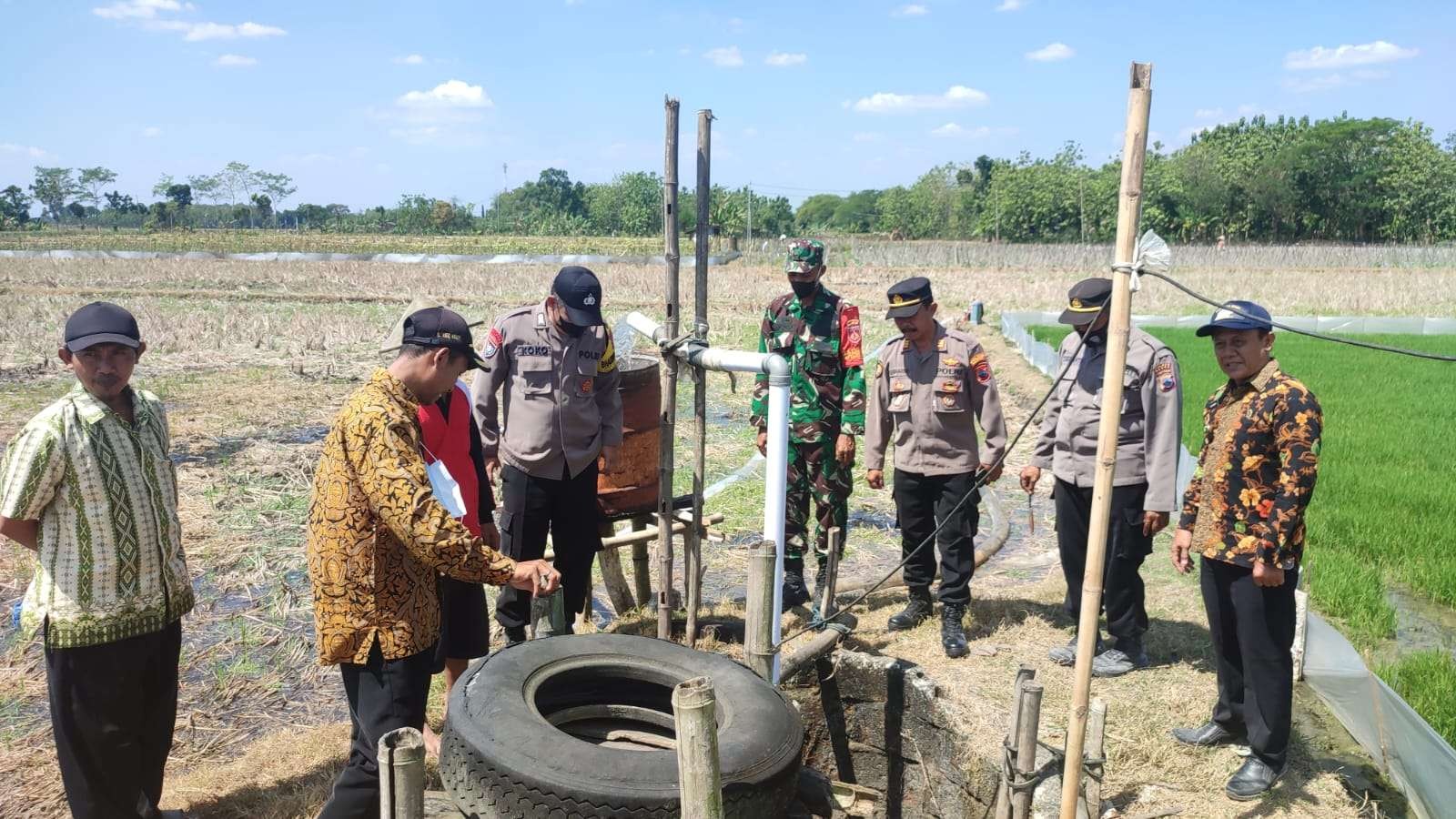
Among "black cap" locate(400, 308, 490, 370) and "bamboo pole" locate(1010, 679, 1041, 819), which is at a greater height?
"black cap" locate(400, 308, 490, 370)

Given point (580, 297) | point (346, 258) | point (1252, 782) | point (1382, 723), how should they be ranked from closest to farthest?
1. point (1252, 782)
2. point (1382, 723)
3. point (580, 297)
4. point (346, 258)

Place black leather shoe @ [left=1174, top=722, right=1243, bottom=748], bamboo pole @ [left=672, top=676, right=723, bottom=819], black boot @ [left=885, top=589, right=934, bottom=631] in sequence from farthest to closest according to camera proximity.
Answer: black boot @ [left=885, top=589, right=934, bottom=631] → black leather shoe @ [left=1174, top=722, right=1243, bottom=748] → bamboo pole @ [left=672, top=676, right=723, bottom=819]

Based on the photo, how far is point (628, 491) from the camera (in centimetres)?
473

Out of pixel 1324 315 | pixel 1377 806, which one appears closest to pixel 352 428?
pixel 1377 806

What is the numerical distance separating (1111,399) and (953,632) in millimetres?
2404

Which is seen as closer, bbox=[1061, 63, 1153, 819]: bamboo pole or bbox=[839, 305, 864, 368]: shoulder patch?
bbox=[1061, 63, 1153, 819]: bamboo pole

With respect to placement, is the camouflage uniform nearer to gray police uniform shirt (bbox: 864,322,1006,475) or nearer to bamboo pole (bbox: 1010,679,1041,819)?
gray police uniform shirt (bbox: 864,322,1006,475)

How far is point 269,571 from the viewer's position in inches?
238

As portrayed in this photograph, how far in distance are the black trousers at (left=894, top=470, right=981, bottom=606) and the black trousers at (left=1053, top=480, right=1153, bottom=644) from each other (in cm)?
45

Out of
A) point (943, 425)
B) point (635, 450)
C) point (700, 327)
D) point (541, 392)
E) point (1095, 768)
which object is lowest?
point (1095, 768)

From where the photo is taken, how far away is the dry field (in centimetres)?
371

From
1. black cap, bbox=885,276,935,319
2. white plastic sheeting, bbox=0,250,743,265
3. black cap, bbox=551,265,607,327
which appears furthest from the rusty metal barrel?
white plastic sheeting, bbox=0,250,743,265

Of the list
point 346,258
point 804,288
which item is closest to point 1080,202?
point 346,258

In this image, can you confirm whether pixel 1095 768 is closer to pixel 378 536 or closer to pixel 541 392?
pixel 378 536
